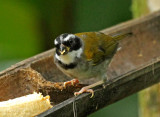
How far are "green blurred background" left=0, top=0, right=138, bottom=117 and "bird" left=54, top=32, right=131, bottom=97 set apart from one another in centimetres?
180

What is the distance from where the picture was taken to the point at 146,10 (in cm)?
669

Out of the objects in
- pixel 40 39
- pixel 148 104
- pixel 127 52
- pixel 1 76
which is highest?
pixel 40 39

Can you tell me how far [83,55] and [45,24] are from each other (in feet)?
8.46

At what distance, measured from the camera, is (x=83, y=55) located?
4.57m

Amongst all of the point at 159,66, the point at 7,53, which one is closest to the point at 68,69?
the point at 159,66

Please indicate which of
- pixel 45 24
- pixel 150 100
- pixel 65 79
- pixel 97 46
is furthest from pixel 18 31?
pixel 150 100

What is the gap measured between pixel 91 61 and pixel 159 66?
0.78m

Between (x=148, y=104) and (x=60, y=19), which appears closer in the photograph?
(x=148, y=104)

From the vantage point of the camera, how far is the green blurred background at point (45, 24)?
6.65m

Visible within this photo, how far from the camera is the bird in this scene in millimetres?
4301

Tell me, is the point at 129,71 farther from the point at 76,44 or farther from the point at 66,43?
the point at 66,43

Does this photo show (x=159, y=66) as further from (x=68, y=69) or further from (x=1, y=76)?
(x=1, y=76)

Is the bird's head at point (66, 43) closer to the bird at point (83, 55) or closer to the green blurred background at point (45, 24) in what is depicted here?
the bird at point (83, 55)

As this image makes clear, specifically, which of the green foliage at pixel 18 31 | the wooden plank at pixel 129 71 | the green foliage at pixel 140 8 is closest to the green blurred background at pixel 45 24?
the green foliage at pixel 18 31
